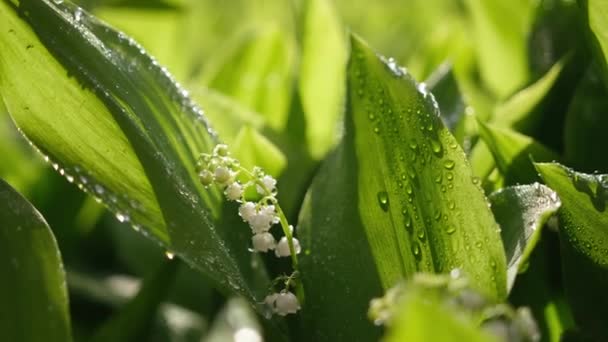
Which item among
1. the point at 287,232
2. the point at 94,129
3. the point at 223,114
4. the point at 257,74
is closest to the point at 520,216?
the point at 287,232

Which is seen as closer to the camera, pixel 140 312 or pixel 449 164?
pixel 449 164

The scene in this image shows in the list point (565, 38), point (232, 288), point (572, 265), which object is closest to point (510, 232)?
point (572, 265)

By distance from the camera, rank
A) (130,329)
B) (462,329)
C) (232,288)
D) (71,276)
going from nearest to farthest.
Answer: (462,329) < (232,288) < (130,329) < (71,276)

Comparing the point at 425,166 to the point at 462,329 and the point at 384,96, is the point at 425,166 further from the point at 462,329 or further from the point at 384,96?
the point at 462,329

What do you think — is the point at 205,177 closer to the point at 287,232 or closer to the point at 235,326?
the point at 287,232

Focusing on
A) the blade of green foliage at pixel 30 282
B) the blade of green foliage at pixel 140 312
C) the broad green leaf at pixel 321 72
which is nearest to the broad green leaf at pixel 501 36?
the broad green leaf at pixel 321 72

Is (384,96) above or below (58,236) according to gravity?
above

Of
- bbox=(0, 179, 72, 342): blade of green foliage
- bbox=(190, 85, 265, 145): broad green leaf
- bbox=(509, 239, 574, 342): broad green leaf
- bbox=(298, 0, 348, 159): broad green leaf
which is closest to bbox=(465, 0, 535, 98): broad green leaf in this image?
bbox=(298, 0, 348, 159): broad green leaf
